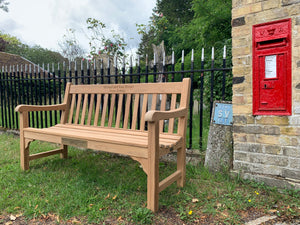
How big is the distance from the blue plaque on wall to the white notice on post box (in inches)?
22.3

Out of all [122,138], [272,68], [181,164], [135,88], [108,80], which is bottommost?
[181,164]

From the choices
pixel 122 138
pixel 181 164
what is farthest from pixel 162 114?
pixel 181 164

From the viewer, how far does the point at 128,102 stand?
9.75 ft

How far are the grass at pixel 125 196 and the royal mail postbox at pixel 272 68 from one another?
86cm

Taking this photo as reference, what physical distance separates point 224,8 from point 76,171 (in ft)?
23.2

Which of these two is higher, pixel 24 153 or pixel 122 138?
pixel 122 138

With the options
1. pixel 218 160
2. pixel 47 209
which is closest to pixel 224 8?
pixel 218 160

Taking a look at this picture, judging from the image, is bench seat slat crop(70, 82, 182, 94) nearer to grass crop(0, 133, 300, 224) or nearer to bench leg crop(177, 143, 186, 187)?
bench leg crop(177, 143, 186, 187)

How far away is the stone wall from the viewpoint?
7.39 ft

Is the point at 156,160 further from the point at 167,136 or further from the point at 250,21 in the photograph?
the point at 250,21

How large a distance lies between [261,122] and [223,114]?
0.45 metres

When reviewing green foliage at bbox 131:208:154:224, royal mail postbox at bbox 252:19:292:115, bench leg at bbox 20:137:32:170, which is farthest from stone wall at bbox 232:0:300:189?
bench leg at bbox 20:137:32:170

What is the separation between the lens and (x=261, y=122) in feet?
8.08

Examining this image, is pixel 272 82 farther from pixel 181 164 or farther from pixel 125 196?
pixel 125 196
